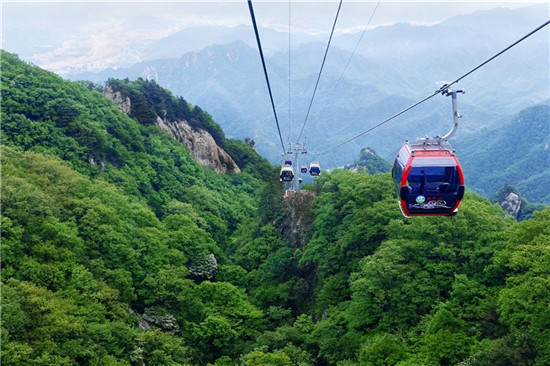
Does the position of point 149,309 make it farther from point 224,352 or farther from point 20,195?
point 20,195

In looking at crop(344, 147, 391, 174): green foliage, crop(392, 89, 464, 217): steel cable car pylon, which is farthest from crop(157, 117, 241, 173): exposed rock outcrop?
crop(392, 89, 464, 217): steel cable car pylon

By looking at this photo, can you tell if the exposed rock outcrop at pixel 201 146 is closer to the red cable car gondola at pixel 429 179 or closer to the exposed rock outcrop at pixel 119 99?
the exposed rock outcrop at pixel 119 99

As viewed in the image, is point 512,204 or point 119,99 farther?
point 512,204

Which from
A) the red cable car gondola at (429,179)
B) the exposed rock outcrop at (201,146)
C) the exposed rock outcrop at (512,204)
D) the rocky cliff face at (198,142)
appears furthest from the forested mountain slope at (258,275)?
the exposed rock outcrop at (512,204)

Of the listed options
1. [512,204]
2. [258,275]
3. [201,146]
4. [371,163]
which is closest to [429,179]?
[258,275]

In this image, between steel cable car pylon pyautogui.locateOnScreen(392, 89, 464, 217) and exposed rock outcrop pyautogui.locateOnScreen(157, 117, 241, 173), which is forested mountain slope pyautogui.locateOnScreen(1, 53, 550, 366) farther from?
exposed rock outcrop pyautogui.locateOnScreen(157, 117, 241, 173)

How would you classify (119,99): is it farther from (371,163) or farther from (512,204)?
(371,163)
